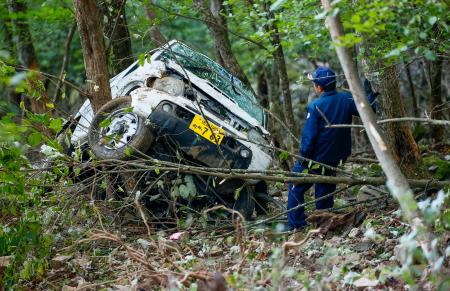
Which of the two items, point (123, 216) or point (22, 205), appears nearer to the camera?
point (22, 205)

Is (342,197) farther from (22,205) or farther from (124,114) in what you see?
(22,205)

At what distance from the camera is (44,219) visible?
6953 mm

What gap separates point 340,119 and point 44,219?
3.25m

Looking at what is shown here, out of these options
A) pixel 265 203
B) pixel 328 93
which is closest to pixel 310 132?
pixel 328 93

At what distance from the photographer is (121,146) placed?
25.1ft

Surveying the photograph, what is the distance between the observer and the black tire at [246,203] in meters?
8.16

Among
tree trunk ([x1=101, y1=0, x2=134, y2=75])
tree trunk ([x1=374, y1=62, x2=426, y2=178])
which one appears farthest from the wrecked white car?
tree trunk ([x1=101, y1=0, x2=134, y2=75])

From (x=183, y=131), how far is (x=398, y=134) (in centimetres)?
254

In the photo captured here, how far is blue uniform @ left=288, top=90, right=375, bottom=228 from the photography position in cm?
761

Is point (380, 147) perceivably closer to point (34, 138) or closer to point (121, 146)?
point (34, 138)

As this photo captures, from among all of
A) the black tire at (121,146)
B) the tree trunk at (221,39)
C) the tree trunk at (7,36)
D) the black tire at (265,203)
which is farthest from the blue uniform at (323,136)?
the tree trunk at (7,36)

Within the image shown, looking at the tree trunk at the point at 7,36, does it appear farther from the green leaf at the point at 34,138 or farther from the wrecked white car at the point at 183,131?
the green leaf at the point at 34,138

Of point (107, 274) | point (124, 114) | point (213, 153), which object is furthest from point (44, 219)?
point (213, 153)

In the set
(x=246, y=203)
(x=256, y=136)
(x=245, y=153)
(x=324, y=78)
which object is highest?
(x=324, y=78)
